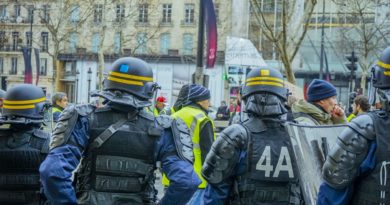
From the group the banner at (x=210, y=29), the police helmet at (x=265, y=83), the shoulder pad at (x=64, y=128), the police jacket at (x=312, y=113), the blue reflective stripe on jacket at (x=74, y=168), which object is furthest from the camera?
the banner at (x=210, y=29)

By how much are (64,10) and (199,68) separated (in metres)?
18.1

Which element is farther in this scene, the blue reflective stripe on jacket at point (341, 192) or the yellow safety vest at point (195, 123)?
the yellow safety vest at point (195, 123)

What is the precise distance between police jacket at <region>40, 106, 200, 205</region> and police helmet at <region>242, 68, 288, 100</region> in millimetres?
688

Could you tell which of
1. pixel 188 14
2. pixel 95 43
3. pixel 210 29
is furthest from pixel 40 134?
pixel 95 43

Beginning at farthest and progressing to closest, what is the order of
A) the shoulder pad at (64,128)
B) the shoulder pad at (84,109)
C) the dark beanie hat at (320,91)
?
the dark beanie hat at (320,91) < the shoulder pad at (84,109) < the shoulder pad at (64,128)

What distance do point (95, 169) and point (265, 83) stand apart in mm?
1264

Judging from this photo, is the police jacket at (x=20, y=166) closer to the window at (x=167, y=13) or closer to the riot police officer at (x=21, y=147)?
the riot police officer at (x=21, y=147)

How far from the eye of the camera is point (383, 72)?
376cm

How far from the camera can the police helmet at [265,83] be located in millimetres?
4965

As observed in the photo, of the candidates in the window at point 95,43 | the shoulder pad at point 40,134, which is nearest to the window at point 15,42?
the window at point 95,43

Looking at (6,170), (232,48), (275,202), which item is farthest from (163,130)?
(232,48)

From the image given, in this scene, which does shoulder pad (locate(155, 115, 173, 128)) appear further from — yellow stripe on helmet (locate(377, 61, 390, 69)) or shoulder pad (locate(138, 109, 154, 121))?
yellow stripe on helmet (locate(377, 61, 390, 69))


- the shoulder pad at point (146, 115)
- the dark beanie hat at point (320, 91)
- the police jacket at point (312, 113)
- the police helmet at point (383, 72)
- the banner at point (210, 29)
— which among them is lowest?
the police jacket at point (312, 113)

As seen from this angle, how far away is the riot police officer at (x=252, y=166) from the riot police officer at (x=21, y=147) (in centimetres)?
135
